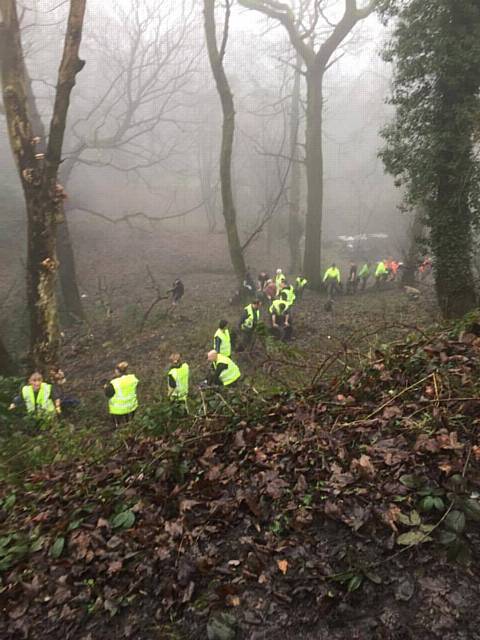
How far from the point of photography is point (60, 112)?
8016mm

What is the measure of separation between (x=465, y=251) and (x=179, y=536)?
9.65m

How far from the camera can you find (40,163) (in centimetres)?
828

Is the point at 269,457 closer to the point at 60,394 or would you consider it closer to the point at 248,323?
the point at 60,394

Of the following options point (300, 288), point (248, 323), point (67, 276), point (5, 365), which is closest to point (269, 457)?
point (248, 323)

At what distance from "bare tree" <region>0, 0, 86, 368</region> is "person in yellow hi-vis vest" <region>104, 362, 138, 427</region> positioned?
2.26 meters

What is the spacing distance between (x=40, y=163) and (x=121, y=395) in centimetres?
475

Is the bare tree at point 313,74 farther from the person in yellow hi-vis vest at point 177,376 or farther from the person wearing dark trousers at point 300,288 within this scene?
the person in yellow hi-vis vest at point 177,376

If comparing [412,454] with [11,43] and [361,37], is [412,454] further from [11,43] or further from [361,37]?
[361,37]

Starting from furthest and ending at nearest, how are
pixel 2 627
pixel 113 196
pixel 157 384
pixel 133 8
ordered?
pixel 113 196 < pixel 133 8 < pixel 157 384 < pixel 2 627

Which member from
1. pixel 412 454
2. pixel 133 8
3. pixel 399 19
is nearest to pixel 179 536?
pixel 412 454

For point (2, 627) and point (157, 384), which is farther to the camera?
point (157, 384)

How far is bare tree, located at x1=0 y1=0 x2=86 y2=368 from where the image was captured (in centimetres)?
802

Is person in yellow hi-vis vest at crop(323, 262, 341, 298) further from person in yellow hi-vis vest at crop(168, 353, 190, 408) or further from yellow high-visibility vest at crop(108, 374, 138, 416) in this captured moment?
yellow high-visibility vest at crop(108, 374, 138, 416)

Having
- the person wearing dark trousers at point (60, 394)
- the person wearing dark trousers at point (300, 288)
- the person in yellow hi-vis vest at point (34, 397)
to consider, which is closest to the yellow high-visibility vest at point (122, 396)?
the person in yellow hi-vis vest at point (34, 397)
